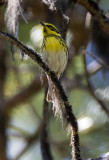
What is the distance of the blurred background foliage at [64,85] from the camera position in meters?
2.81

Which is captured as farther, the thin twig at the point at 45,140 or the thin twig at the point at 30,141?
the thin twig at the point at 30,141

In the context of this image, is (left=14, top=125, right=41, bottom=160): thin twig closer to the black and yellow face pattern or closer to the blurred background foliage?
the blurred background foliage

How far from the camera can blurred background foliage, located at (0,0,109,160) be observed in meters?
2.81

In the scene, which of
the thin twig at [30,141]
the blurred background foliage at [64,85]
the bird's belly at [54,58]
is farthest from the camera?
the thin twig at [30,141]

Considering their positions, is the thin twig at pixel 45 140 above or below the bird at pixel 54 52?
below

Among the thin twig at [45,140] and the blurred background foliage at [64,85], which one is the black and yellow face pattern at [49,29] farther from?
the thin twig at [45,140]

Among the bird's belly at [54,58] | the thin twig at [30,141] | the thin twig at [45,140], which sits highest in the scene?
the thin twig at [30,141]

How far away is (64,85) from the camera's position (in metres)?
3.27

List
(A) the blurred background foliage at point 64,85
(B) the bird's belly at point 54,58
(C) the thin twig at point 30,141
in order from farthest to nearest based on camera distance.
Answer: (C) the thin twig at point 30,141
(A) the blurred background foliage at point 64,85
(B) the bird's belly at point 54,58

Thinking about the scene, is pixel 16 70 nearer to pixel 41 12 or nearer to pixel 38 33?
pixel 38 33

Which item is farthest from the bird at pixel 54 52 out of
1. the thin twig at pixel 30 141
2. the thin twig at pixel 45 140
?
the thin twig at pixel 30 141

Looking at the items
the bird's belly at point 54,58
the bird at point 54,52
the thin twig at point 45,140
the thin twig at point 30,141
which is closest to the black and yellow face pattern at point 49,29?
the bird at point 54,52

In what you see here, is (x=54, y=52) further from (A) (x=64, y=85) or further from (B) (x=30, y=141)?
(B) (x=30, y=141)

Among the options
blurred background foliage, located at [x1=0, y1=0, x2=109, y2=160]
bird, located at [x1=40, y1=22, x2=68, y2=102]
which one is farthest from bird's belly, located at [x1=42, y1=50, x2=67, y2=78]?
blurred background foliage, located at [x1=0, y1=0, x2=109, y2=160]
